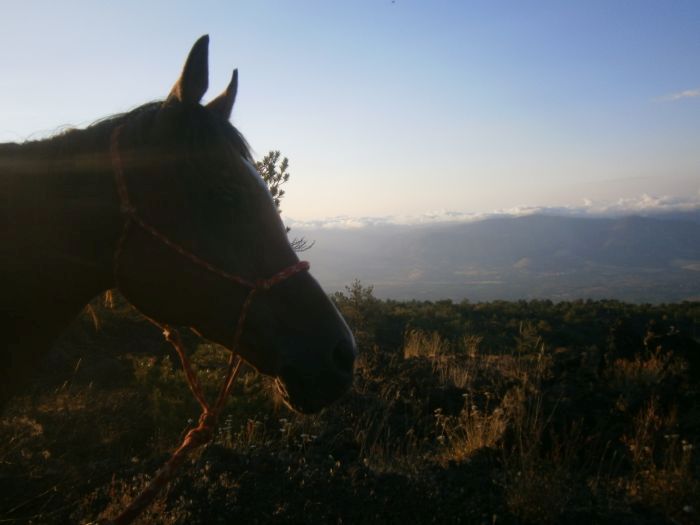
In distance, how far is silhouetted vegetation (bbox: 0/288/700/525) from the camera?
137 inches

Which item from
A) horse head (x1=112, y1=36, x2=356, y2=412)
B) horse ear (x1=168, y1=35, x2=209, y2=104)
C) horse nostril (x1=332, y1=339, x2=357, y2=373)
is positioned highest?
horse ear (x1=168, y1=35, x2=209, y2=104)

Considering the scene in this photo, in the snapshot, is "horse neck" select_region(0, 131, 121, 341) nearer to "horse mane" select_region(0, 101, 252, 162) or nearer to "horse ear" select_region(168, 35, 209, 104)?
"horse mane" select_region(0, 101, 252, 162)

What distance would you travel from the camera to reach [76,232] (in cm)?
185

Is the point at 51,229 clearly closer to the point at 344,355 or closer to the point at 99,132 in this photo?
the point at 99,132

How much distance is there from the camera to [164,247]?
71.7 inches

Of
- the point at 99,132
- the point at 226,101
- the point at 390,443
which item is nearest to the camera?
the point at 99,132

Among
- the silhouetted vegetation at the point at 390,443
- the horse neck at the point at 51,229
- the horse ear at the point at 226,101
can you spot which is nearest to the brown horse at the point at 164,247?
the horse neck at the point at 51,229

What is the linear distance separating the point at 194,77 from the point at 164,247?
671mm

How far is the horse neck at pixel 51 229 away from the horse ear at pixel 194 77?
39 cm

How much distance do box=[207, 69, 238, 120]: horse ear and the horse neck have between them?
52 centimetres

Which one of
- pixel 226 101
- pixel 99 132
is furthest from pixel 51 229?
pixel 226 101

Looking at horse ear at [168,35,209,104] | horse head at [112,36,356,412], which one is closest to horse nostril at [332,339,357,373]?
horse head at [112,36,356,412]

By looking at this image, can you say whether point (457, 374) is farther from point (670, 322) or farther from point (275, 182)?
point (670, 322)

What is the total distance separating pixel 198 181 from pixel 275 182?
7.67 m
